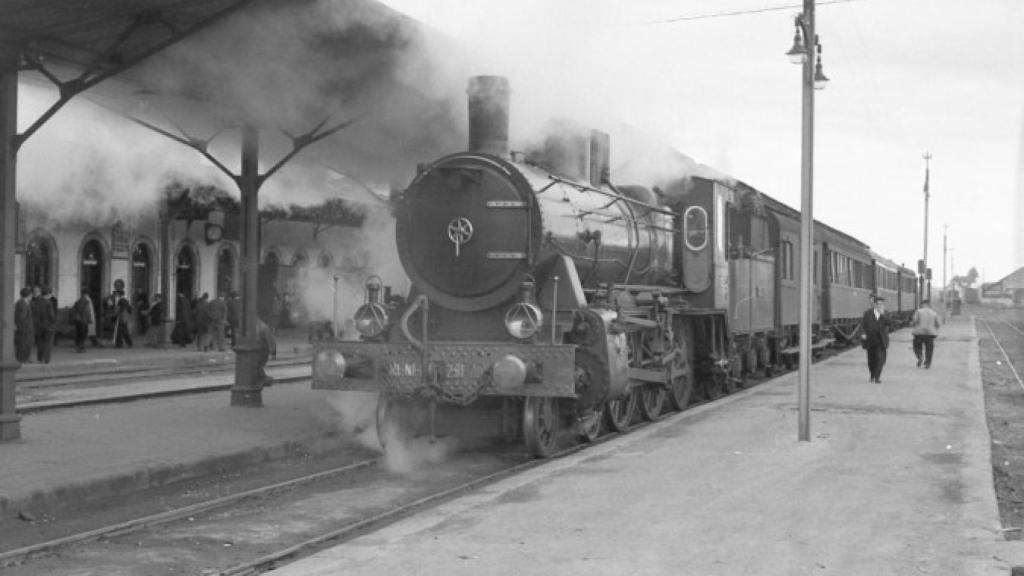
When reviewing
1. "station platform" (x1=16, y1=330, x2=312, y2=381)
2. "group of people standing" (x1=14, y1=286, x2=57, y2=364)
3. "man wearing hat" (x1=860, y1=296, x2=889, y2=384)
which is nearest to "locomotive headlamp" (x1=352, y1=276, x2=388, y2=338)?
"station platform" (x1=16, y1=330, x2=312, y2=381)

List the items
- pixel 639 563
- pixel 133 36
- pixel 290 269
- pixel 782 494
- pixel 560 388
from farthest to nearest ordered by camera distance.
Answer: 1. pixel 290 269
2. pixel 133 36
3. pixel 560 388
4. pixel 782 494
5. pixel 639 563

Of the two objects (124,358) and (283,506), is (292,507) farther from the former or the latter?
(124,358)

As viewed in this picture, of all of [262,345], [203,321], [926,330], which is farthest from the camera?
[203,321]

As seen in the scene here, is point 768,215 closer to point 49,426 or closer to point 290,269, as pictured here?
point 49,426

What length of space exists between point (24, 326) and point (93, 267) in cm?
524

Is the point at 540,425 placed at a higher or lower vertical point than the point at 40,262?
lower

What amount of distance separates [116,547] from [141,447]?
310 cm

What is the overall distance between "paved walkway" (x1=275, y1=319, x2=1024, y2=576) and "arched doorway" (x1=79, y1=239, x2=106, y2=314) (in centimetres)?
1530

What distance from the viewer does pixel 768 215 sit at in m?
17.1

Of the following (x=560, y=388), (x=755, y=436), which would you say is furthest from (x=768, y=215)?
(x=560, y=388)

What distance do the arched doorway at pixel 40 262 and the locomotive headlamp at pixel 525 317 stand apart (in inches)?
574

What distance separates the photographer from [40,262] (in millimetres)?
21125

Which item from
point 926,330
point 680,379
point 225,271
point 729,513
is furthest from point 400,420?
point 225,271

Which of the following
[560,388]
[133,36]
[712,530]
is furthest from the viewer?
[133,36]
